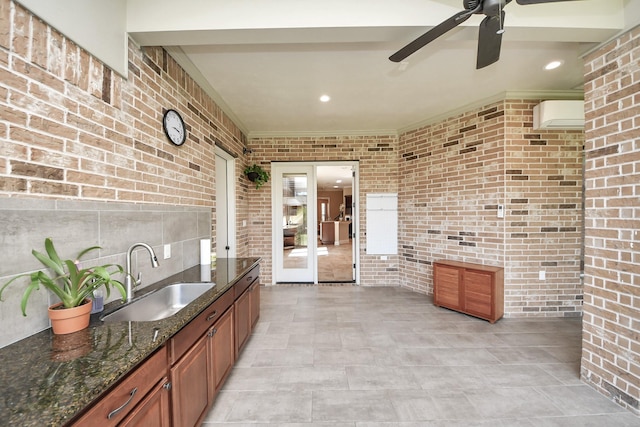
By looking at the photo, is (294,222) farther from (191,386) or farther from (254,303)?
(191,386)

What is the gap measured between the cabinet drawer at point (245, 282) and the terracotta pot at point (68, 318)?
1005 mm

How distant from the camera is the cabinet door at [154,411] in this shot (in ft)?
3.18

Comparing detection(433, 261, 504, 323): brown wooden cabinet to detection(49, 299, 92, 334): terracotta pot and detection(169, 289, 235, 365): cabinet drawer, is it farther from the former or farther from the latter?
detection(49, 299, 92, 334): terracotta pot

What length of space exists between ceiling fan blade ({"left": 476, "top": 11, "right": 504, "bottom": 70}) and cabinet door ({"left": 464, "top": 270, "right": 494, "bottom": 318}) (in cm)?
234

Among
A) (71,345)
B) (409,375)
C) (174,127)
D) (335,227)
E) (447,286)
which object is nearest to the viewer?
(71,345)

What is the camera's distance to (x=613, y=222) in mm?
1745

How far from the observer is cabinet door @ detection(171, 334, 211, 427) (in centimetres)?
124

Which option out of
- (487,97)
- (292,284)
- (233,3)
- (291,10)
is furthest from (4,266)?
(487,97)

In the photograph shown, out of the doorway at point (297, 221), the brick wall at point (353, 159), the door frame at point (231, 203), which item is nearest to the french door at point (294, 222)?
the doorway at point (297, 221)

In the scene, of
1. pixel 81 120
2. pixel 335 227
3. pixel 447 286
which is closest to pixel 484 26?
pixel 81 120

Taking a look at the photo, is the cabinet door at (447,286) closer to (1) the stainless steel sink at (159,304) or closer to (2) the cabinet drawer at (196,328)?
(2) the cabinet drawer at (196,328)

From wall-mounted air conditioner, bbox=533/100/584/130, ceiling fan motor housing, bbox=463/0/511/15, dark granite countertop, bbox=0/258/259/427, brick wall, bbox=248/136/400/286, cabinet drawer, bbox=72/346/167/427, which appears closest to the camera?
dark granite countertop, bbox=0/258/259/427

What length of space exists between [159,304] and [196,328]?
56 centimetres

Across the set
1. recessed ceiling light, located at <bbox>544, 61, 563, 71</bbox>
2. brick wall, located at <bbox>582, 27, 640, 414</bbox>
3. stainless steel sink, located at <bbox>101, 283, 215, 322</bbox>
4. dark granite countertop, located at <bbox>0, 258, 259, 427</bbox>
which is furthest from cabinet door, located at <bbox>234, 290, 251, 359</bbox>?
recessed ceiling light, located at <bbox>544, 61, 563, 71</bbox>
